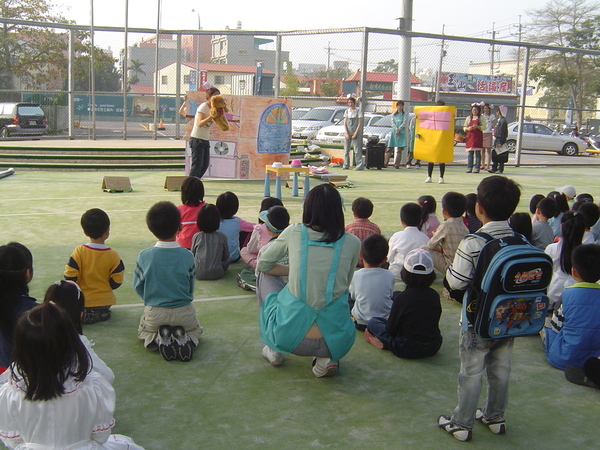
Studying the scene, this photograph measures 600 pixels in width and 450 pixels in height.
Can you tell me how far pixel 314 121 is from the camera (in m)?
24.2

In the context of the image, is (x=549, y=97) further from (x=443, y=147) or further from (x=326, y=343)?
(x=326, y=343)

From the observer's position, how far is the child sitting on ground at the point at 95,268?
495 centimetres

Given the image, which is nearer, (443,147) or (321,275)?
(321,275)

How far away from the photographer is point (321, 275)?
392 centimetres

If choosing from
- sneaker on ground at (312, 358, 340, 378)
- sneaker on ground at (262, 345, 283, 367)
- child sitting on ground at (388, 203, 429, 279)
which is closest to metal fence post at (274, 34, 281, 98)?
child sitting on ground at (388, 203, 429, 279)

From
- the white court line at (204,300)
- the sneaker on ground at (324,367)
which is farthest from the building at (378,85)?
the sneaker on ground at (324,367)

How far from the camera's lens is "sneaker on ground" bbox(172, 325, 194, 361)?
443 centimetres

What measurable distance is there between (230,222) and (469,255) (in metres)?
3.81

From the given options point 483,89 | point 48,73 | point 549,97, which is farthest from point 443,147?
point 549,97

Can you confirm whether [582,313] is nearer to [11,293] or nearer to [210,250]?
[210,250]

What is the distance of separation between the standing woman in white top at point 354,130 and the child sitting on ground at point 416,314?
38.1 ft

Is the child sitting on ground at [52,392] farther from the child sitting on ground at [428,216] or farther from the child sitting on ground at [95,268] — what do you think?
the child sitting on ground at [428,216]

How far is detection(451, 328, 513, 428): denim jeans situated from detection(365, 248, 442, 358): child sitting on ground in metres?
0.95

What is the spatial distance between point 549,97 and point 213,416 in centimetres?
6733
